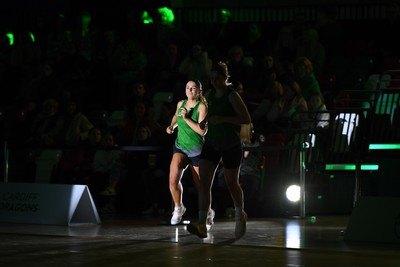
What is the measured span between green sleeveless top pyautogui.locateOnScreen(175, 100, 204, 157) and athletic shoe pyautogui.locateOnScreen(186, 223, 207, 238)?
179 centimetres

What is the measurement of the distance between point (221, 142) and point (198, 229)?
3.40ft

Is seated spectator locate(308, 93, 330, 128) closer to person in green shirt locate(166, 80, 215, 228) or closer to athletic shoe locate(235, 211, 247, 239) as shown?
person in green shirt locate(166, 80, 215, 228)

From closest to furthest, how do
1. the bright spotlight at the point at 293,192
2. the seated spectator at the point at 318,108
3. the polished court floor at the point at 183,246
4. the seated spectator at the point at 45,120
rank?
the polished court floor at the point at 183,246 < the bright spotlight at the point at 293,192 < the seated spectator at the point at 318,108 < the seated spectator at the point at 45,120

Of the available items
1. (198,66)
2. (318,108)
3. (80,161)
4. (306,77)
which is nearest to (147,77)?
(198,66)

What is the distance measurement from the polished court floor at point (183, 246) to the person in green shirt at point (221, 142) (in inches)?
16.8

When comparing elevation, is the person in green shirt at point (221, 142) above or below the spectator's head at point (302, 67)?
below

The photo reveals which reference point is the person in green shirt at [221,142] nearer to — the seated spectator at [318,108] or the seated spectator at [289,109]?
the seated spectator at [318,108]

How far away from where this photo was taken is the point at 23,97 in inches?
858

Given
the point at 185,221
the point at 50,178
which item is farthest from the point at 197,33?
the point at 185,221

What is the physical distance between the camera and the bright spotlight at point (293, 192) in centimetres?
1622

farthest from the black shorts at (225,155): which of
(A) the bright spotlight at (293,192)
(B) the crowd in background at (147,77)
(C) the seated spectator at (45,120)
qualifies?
(C) the seated spectator at (45,120)

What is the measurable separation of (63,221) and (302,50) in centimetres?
660

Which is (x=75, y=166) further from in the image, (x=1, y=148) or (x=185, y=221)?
(x=185, y=221)

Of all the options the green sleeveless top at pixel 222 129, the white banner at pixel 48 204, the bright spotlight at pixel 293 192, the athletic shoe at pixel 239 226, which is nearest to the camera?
the green sleeveless top at pixel 222 129
